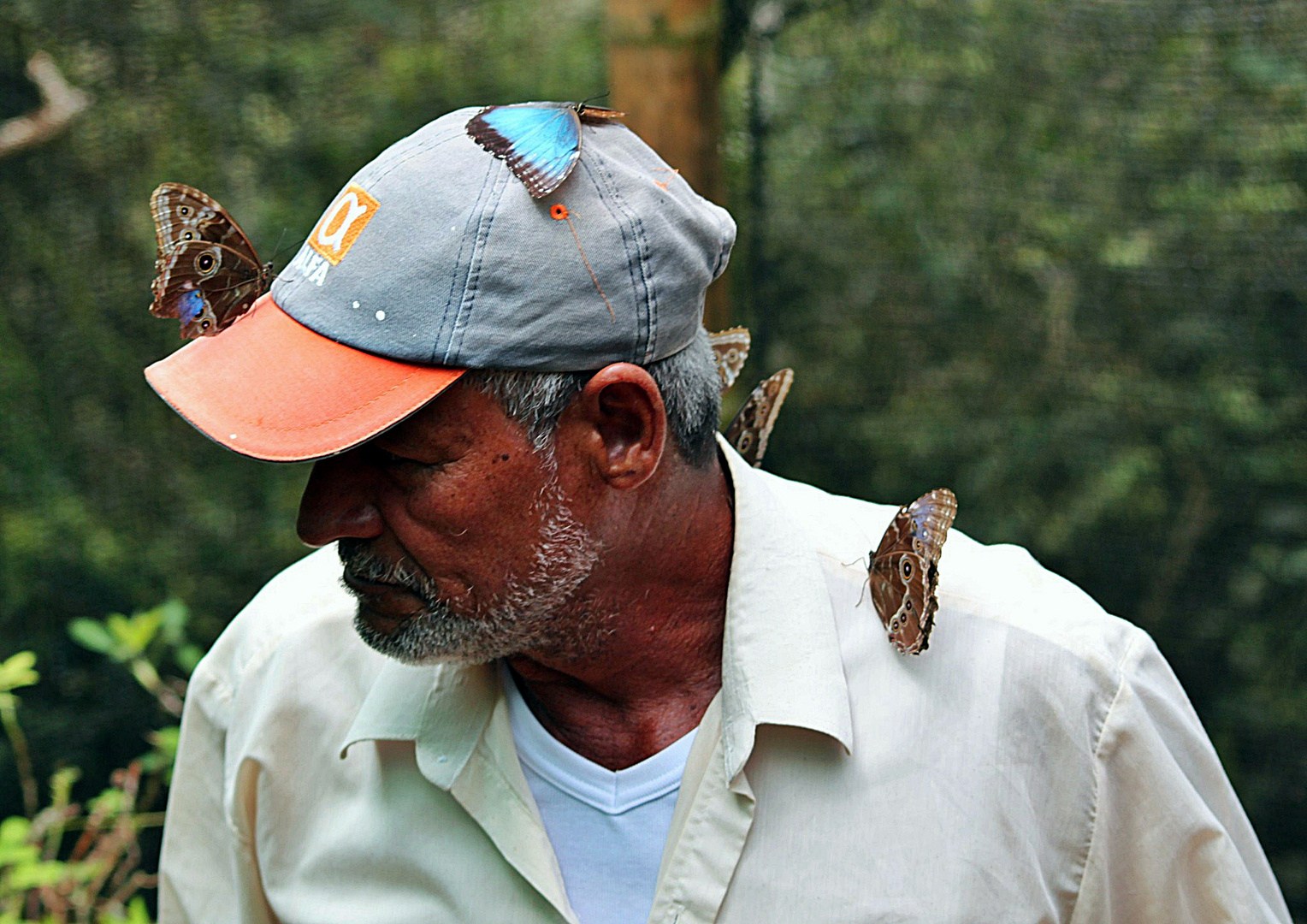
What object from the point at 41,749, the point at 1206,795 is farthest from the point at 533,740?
the point at 41,749

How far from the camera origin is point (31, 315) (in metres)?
2.91

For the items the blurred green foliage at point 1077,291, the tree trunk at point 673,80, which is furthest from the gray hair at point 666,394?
the blurred green foliage at point 1077,291

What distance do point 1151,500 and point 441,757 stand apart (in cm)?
178

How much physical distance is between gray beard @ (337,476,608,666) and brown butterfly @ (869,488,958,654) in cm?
31

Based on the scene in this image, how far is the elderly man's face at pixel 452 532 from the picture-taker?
1.33 metres

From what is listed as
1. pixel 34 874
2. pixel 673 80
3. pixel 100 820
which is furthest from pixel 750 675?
pixel 100 820

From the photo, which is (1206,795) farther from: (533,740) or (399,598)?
(399,598)

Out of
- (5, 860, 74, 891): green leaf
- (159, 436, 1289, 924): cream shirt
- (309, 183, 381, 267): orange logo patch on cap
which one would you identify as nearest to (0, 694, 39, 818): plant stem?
(5, 860, 74, 891): green leaf

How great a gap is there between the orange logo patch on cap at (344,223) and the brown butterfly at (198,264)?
10 cm

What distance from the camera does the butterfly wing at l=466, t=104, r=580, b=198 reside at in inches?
51.3

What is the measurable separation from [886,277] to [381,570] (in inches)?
67.4

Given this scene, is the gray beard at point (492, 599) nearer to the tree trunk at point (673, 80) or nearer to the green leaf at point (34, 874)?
the tree trunk at point (673, 80)

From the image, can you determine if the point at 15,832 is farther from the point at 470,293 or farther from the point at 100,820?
the point at 470,293

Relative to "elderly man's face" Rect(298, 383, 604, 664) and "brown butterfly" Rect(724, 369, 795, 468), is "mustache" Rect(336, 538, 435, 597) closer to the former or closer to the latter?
"elderly man's face" Rect(298, 383, 604, 664)
